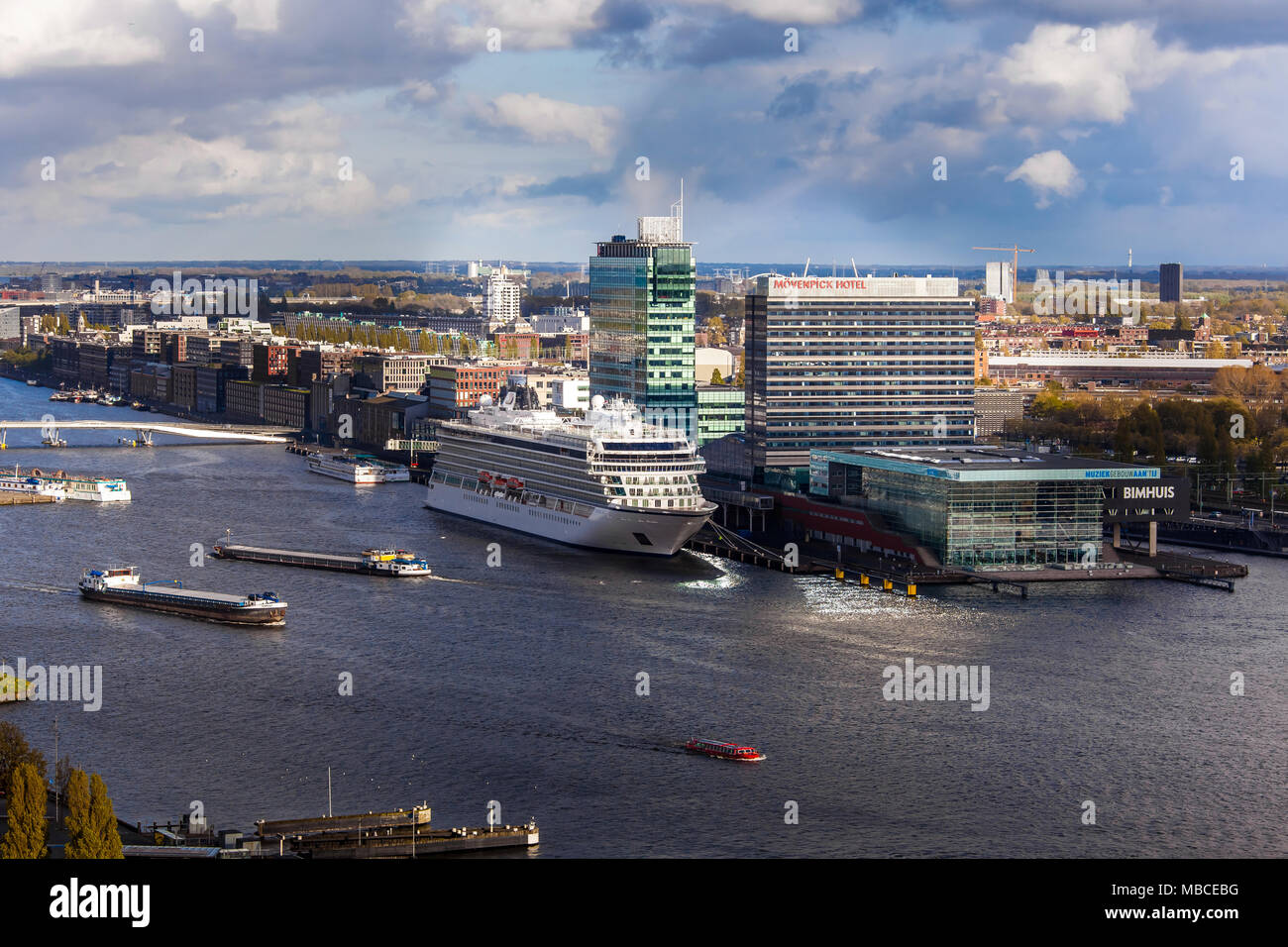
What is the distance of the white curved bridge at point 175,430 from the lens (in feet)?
206

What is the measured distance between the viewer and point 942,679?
81.3 ft

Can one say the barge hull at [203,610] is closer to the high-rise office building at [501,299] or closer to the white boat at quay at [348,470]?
the white boat at quay at [348,470]

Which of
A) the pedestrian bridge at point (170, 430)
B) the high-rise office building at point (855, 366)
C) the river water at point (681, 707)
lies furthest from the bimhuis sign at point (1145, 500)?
the pedestrian bridge at point (170, 430)

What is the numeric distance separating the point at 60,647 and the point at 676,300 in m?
25.6

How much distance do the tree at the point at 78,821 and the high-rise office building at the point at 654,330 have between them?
108 feet

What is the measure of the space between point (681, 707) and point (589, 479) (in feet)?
52.6

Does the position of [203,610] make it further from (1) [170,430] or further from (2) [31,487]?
(1) [170,430]

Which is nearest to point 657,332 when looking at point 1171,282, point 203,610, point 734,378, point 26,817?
point 203,610

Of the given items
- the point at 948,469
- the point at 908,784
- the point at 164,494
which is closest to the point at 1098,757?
the point at 908,784

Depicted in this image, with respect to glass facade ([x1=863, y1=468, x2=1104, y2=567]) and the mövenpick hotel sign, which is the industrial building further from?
glass facade ([x1=863, y1=468, x2=1104, y2=567])

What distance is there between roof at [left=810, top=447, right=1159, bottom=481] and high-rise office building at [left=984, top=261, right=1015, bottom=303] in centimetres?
9875

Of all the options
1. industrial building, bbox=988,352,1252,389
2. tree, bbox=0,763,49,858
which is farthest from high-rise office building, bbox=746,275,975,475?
industrial building, bbox=988,352,1252,389

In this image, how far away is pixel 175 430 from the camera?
6594cm

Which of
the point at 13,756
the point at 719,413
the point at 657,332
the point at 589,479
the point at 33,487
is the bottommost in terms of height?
the point at 13,756
